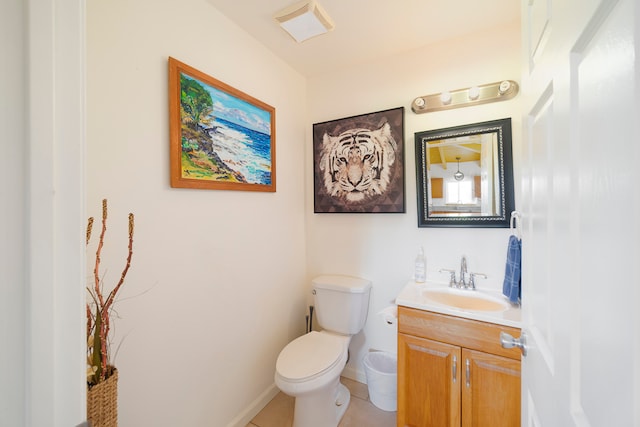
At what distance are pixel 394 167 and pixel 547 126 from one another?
1.25 metres

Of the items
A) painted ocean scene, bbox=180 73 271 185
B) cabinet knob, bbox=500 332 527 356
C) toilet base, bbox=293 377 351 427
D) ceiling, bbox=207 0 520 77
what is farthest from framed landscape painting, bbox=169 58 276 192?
cabinet knob, bbox=500 332 527 356

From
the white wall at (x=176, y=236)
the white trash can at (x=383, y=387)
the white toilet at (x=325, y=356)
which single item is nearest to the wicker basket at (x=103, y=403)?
the white wall at (x=176, y=236)

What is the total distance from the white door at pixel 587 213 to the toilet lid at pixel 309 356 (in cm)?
102

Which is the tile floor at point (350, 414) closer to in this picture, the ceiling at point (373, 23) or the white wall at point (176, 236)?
the white wall at point (176, 236)

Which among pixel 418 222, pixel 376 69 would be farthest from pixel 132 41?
pixel 418 222

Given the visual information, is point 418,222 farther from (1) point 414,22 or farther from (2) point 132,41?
(2) point 132,41

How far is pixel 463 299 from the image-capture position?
1.54 metres

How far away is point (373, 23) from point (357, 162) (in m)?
0.88

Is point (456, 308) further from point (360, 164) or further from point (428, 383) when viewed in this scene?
point (360, 164)

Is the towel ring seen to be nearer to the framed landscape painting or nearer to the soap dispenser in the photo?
the soap dispenser

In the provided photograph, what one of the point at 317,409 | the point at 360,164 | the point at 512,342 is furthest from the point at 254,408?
the point at 360,164

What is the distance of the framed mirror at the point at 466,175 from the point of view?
59.5 inches

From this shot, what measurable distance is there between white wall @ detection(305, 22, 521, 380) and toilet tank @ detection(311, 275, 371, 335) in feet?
0.44

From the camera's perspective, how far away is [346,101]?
204 centimetres
